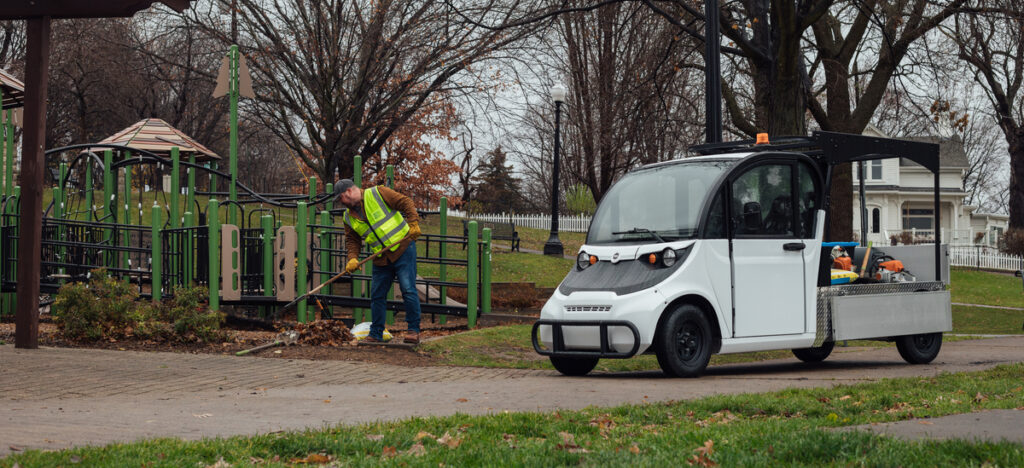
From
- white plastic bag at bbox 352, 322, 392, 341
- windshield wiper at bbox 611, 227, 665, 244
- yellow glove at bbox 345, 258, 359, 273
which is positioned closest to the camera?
windshield wiper at bbox 611, 227, 665, 244

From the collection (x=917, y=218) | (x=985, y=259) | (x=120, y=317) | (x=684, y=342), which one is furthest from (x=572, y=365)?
(x=917, y=218)

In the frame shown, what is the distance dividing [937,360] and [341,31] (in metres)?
20.3

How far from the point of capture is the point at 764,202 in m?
10.7

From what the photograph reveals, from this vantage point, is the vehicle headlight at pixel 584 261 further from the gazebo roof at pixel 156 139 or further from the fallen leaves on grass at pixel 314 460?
the gazebo roof at pixel 156 139

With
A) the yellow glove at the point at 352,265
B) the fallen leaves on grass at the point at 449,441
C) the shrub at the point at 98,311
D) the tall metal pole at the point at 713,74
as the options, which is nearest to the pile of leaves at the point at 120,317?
the shrub at the point at 98,311

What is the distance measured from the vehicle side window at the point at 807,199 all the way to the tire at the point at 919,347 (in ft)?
6.95

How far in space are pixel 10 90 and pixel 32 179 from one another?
258 inches

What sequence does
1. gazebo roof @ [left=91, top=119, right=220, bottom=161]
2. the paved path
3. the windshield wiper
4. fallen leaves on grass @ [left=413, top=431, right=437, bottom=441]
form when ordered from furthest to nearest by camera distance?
gazebo roof @ [left=91, top=119, right=220, bottom=161] → the windshield wiper → the paved path → fallen leaves on grass @ [left=413, top=431, right=437, bottom=441]

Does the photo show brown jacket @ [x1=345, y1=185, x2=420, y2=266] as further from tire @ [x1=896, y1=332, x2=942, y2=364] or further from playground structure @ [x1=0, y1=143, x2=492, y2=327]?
tire @ [x1=896, y1=332, x2=942, y2=364]

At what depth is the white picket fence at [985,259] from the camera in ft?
156

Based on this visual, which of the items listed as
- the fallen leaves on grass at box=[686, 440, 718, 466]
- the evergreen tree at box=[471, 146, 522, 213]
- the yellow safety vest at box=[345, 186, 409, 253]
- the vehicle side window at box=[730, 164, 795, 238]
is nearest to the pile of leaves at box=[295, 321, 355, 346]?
the yellow safety vest at box=[345, 186, 409, 253]

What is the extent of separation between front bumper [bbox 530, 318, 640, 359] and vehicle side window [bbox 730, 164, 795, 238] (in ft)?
5.48

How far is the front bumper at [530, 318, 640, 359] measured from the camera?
9.52 meters

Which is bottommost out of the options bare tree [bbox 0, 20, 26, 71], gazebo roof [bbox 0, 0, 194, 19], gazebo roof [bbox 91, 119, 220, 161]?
gazebo roof [bbox 91, 119, 220, 161]
